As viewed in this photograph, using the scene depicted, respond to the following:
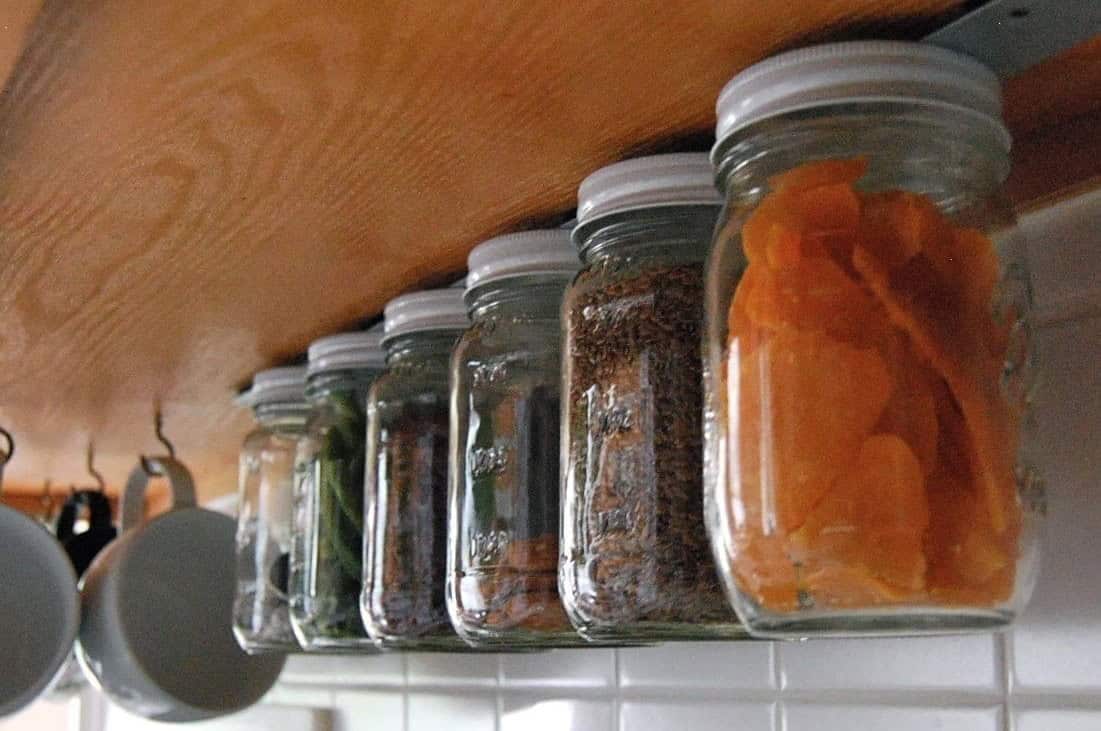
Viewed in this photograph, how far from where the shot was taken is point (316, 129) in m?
0.52

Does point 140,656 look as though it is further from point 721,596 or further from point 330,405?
point 721,596

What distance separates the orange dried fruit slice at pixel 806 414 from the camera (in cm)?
39

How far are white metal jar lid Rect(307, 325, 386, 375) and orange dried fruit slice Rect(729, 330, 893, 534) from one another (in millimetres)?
447

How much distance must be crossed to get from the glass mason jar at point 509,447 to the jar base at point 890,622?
17 cm

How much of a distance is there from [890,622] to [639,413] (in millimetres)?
148

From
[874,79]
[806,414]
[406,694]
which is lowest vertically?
[406,694]

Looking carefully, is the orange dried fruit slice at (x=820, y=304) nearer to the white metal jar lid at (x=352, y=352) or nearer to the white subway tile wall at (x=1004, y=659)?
the white subway tile wall at (x=1004, y=659)

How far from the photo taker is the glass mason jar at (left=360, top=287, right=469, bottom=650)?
0.68 m

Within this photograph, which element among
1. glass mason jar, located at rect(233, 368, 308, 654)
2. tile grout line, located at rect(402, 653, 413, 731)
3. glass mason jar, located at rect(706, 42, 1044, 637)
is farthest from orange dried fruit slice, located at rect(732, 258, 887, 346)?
tile grout line, located at rect(402, 653, 413, 731)

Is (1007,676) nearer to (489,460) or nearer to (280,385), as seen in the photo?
(489,460)

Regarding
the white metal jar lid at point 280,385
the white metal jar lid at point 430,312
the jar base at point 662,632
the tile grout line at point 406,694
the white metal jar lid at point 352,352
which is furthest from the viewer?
the tile grout line at point 406,694

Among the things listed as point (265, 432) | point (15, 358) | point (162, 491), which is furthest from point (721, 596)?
point (162, 491)

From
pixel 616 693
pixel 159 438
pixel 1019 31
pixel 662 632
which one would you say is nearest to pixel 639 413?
pixel 662 632

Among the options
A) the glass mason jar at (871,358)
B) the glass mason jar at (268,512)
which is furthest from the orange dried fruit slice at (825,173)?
the glass mason jar at (268,512)
